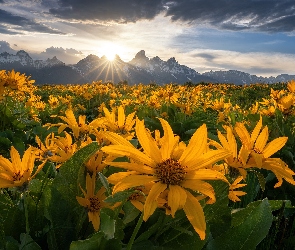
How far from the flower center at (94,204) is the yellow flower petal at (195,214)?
1.61 ft

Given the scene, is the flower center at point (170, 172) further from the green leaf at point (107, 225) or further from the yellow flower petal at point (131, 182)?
the green leaf at point (107, 225)

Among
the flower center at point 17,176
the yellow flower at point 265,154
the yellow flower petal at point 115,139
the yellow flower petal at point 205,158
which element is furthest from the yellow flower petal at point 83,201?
the yellow flower at point 265,154

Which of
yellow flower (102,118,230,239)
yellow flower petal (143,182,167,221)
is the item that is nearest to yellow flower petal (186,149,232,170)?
yellow flower (102,118,230,239)

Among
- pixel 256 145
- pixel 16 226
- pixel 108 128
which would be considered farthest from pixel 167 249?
pixel 108 128

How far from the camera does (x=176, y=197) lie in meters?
0.92

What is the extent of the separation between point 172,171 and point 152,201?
0.37 feet

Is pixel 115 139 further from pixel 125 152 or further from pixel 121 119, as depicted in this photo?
pixel 121 119

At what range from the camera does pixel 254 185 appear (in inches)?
103

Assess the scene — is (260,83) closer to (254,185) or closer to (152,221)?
(254,185)

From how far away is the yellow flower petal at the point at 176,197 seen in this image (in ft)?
2.95

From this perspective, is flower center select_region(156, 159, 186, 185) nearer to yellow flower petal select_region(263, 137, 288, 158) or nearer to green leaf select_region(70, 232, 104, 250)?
green leaf select_region(70, 232, 104, 250)

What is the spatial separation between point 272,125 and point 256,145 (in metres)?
2.56

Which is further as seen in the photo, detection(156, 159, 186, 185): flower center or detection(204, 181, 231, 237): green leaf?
detection(204, 181, 231, 237): green leaf

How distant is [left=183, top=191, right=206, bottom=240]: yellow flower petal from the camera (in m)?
0.92
